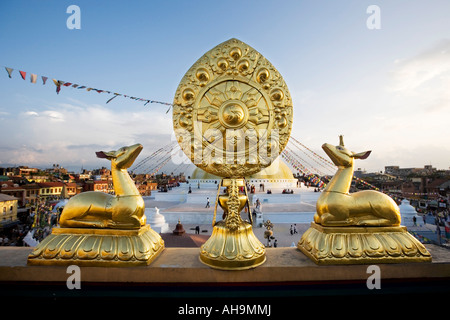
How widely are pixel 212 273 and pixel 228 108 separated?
6.41 ft

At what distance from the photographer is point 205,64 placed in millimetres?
2914

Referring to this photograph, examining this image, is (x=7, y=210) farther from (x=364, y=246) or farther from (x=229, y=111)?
(x=364, y=246)

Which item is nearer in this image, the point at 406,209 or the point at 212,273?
the point at 212,273

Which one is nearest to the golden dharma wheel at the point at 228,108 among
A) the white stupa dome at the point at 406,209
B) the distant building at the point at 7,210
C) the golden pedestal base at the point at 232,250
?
the golden pedestal base at the point at 232,250

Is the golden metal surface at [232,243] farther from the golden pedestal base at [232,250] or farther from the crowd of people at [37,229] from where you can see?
the crowd of people at [37,229]

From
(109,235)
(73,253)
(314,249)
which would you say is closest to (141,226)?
(109,235)

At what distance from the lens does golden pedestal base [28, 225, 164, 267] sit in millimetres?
2586

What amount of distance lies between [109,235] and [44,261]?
28.2 inches

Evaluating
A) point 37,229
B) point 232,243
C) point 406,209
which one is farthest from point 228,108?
point 37,229

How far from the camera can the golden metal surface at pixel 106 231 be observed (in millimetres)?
2598

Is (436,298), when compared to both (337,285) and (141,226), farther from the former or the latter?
(141,226)

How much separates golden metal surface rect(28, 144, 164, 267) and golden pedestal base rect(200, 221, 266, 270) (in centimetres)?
72

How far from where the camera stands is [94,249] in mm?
2629

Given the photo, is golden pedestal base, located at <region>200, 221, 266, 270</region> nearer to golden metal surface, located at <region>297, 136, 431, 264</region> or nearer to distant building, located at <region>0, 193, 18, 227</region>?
golden metal surface, located at <region>297, 136, 431, 264</region>
